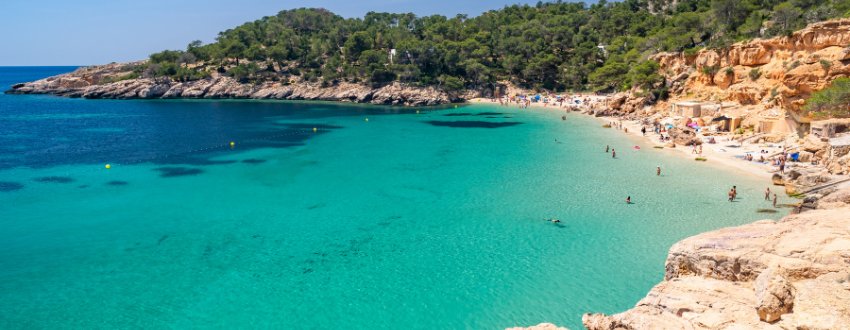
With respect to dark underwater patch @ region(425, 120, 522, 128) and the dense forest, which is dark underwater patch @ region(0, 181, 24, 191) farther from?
the dense forest

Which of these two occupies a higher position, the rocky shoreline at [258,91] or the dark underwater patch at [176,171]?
the rocky shoreline at [258,91]

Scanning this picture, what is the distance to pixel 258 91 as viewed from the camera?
91.2 meters

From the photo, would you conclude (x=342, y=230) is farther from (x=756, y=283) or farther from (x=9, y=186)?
(x=9, y=186)

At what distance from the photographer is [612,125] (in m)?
51.4

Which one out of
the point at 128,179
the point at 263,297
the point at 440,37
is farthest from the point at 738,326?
the point at 440,37

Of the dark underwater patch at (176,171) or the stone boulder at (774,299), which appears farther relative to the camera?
the dark underwater patch at (176,171)

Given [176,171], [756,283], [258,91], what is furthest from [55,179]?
[258,91]

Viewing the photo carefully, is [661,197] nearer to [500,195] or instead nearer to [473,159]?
[500,195]

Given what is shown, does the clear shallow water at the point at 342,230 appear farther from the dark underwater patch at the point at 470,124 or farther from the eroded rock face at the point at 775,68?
the dark underwater patch at the point at 470,124

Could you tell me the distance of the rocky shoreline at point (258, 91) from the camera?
8219 cm

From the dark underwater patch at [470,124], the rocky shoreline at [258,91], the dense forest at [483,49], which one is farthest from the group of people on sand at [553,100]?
the dark underwater patch at [470,124]

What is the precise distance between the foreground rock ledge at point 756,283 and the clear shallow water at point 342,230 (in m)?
5.10

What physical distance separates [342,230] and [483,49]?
71912mm

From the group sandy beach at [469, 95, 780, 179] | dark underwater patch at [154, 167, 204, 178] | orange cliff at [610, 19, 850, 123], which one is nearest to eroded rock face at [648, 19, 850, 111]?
orange cliff at [610, 19, 850, 123]
